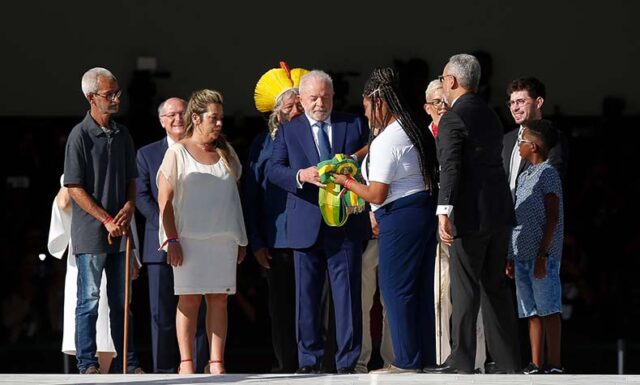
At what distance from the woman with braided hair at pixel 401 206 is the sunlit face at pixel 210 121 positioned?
83 centimetres

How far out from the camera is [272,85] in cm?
827

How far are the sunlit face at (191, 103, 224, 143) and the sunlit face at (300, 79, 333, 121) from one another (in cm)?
41

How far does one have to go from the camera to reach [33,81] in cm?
1325

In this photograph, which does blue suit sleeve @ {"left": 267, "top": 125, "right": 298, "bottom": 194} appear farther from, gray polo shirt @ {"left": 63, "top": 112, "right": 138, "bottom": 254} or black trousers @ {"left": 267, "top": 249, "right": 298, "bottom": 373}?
gray polo shirt @ {"left": 63, "top": 112, "right": 138, "bottom": 254}

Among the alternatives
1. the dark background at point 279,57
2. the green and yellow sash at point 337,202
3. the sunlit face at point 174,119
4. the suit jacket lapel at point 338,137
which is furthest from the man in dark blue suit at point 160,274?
the dark background at point 279,57

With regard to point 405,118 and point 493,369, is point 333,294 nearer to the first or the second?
point 493,369

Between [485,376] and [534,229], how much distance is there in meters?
0.99

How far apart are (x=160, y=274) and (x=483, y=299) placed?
1749 mm

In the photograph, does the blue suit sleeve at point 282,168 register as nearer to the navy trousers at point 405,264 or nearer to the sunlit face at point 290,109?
the sunlit face at point 290,109

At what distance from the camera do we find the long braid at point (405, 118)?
721 centimetres

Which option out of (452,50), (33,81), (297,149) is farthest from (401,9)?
(297,149)

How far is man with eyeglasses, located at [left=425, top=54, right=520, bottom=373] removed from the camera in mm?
7102

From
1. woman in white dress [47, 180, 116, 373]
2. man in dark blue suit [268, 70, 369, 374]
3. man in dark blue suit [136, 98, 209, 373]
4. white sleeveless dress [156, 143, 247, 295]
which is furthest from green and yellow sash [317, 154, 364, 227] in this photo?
woman in white dress [47, 180, 116, 373]

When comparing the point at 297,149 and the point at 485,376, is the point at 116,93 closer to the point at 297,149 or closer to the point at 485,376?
the point at 297,149
